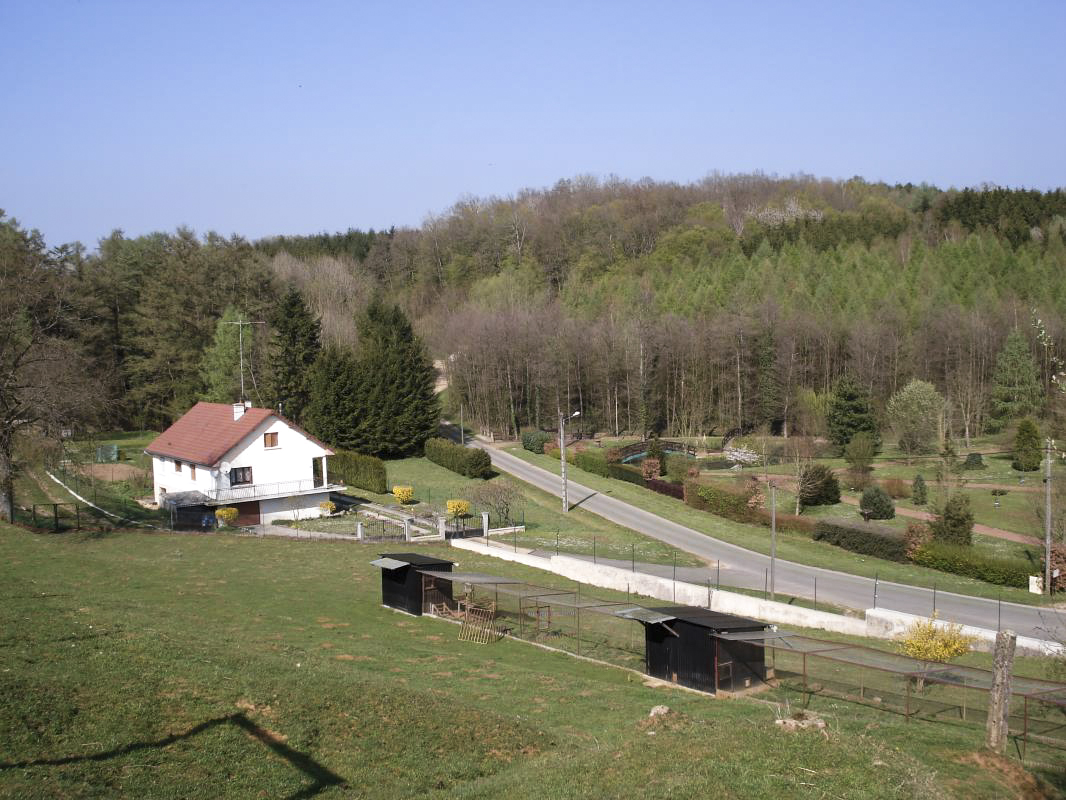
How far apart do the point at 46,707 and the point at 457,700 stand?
668 centimetres

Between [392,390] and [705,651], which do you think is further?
[392,390]

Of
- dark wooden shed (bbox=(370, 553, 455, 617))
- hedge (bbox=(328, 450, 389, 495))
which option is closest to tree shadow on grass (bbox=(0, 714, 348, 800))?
dark wooden shed (bbox=(370, 553, 455, 617))

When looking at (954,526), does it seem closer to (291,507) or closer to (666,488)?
(666,488)

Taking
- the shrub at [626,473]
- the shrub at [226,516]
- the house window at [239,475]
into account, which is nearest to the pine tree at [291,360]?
the house window at [239,475]

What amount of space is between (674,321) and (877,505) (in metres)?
36.6

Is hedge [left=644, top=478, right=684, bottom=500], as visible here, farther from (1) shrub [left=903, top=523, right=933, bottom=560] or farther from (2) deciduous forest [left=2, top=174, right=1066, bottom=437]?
(2) deciduous forest [left=2, top=174, right=1066, bottom=437]

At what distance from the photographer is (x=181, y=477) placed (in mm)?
45406

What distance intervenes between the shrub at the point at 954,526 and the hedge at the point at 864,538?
1.67 metres

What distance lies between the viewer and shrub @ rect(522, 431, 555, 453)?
6819 centimetres

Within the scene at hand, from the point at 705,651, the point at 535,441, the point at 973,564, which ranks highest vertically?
the point at 705,651

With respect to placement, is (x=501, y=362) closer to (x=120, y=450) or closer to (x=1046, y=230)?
(x=120, y=450)

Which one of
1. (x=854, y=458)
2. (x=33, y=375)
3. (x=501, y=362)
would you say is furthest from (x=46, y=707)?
(x=501, y=362)

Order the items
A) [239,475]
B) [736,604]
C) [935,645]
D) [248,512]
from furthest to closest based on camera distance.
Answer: [239,475]
[248,512]
[736,604]
[935,645]

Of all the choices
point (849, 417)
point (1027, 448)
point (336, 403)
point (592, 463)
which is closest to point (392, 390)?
point (336, 403)
